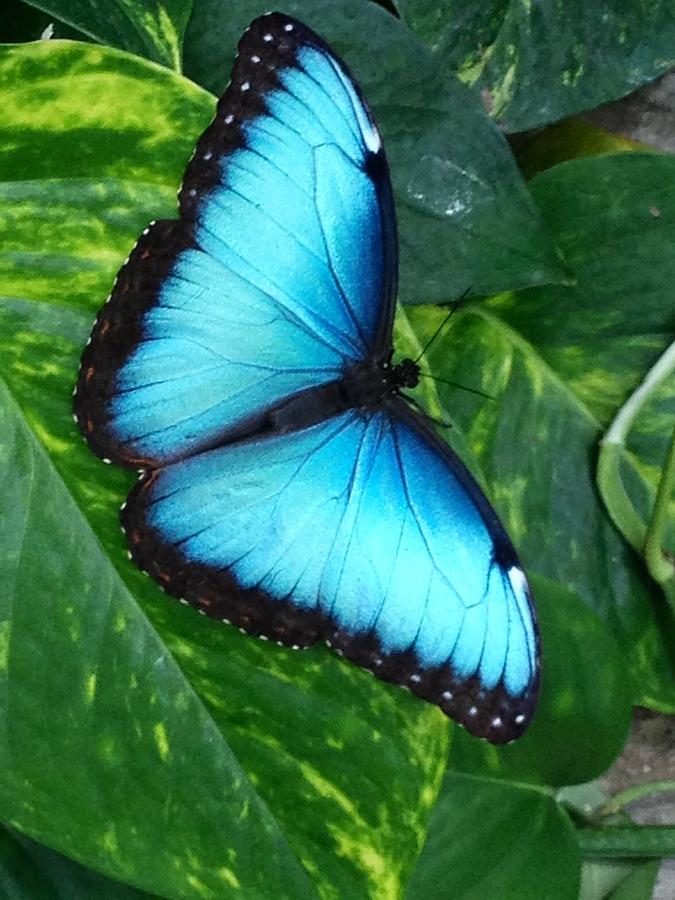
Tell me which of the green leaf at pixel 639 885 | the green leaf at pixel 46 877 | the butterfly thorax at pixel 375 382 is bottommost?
the green leaf at pixel 639 885

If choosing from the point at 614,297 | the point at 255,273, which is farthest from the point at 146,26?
the point at 614,297

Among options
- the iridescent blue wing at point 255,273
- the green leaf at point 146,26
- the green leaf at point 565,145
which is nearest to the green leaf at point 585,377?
the green leaf at point 565,145

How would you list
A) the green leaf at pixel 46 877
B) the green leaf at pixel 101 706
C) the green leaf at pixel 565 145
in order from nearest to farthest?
the green leaf at pixel 101 706 < the green leaf at pixel 46 877 < the green leaf at pixel 565 145

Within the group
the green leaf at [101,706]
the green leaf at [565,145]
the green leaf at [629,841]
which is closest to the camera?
the green leaf at [101,706]

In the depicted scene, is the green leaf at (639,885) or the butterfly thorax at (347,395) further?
the green leaf at (639,885)

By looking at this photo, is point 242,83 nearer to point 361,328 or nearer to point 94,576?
point 361,328

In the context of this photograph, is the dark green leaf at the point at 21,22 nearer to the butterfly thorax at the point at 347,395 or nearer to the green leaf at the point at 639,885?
the butterfly thorax at the point at 347,395

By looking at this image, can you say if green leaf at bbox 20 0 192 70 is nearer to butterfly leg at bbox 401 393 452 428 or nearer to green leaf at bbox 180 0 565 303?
green leaf at bbox 180 0 565 303

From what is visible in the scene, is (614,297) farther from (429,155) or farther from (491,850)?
(491,850)
